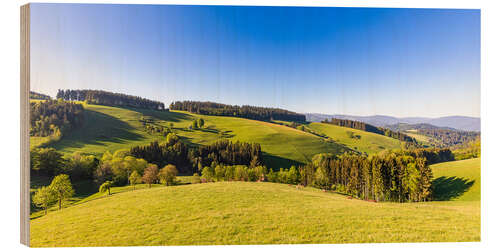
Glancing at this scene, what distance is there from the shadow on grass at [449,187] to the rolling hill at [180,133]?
7.30 metres

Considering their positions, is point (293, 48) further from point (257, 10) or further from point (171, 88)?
point (171, 88)

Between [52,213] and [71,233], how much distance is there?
265cm

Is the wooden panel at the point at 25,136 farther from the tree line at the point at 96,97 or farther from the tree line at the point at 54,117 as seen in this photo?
the tree line at the point at 96,97

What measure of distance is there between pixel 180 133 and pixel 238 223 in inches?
441

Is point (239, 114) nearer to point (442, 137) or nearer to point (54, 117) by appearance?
point (54, 117)

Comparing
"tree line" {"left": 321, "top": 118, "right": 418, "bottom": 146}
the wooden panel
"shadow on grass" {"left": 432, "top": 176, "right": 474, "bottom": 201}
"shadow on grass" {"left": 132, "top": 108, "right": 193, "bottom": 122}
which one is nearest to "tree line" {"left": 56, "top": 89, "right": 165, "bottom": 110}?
"shadow on grass" {"left": 132, "top": 108, "right": 193, "bottom": 122}

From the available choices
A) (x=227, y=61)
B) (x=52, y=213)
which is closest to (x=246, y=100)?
(x=227, y=61)

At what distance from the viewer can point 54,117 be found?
9109 millimetres

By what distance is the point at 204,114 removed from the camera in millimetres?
13195

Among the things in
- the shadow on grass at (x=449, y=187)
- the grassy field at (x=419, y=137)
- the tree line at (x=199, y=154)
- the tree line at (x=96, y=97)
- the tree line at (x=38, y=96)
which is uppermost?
the tree line at (x=96, y=97)

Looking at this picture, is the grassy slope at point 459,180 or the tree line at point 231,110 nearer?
the grassy slope at point 459,180

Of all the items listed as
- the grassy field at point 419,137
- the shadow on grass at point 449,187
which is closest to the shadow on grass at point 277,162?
the shadow on grass at point 449,187

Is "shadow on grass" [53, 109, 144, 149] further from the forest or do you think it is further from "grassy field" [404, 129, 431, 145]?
"grassy field" [404, 129, 431, 145]

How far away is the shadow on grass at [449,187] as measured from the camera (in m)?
8.85
